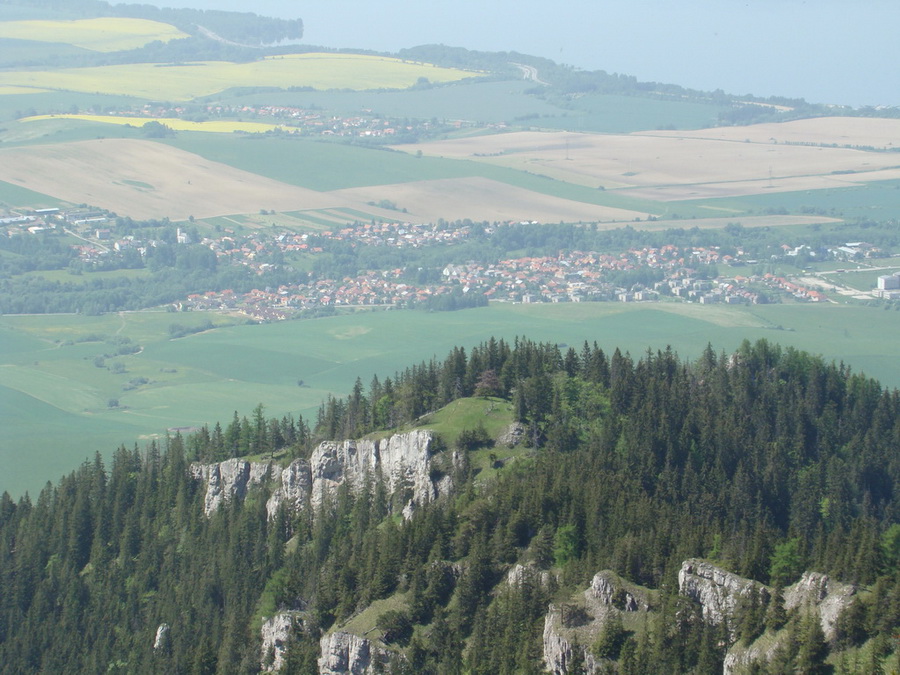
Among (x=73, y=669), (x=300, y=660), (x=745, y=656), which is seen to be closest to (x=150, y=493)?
(x=73, y=669)

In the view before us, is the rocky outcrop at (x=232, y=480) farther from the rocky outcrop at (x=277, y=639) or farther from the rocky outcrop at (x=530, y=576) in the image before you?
the rocky outcrop at (x=530, y=576)

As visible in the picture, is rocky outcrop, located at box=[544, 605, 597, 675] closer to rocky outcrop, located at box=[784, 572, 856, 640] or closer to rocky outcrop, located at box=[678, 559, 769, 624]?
rocky outcrop, located at box=[678, 559, 769, 624]

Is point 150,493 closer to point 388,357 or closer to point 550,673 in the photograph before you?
point 550,673

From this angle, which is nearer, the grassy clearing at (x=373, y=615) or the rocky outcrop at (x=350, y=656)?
the rocky outcrop at (x=350, y=656)

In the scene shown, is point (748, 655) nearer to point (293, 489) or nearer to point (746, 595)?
point (746, 595)

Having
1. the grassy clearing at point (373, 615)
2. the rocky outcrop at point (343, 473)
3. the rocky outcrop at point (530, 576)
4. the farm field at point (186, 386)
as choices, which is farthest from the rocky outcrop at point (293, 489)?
the farm field at point (186, 386)

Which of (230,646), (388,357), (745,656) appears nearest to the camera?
(745,656)
